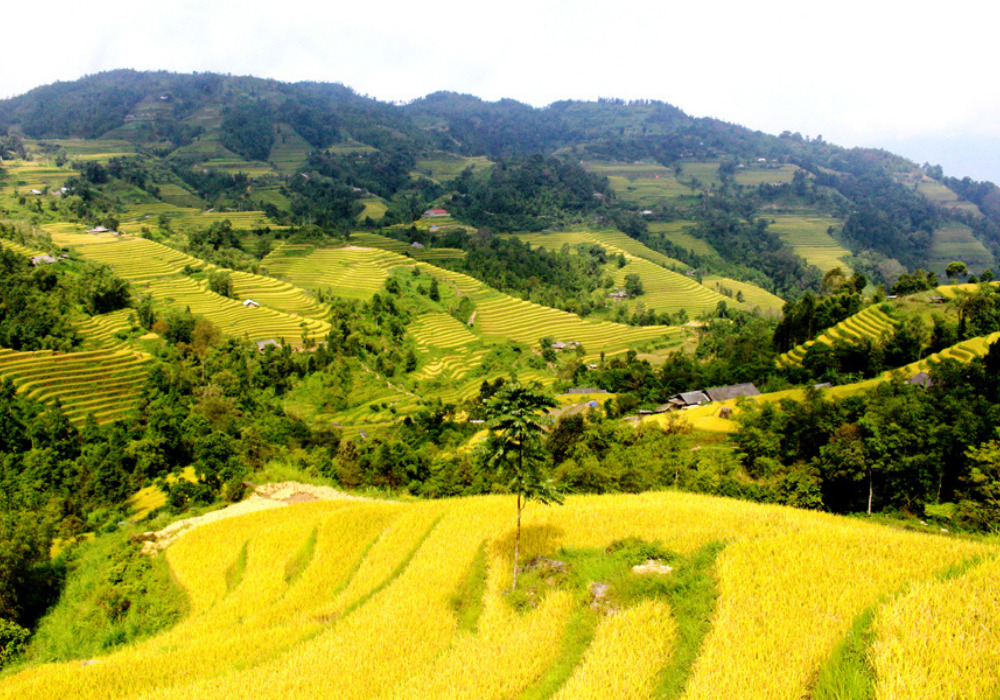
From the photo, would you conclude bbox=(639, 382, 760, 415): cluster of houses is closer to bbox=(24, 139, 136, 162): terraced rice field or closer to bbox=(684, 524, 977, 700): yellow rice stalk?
bbox=(684, 524, 977, 700): yellow rice stalk

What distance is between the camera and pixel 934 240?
127 meters

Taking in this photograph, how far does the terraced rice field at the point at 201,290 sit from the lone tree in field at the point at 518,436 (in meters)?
40.2

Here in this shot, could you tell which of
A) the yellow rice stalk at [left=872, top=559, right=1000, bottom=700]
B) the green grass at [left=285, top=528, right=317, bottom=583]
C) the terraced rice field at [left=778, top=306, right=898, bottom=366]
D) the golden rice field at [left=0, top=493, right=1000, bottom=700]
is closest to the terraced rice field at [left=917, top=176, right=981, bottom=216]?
the terraced rice field at [left=778, top=306, right=898, bottom=366]

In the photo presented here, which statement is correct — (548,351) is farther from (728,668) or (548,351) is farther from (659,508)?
(728,668)

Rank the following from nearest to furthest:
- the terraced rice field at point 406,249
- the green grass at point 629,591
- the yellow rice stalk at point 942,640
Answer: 1. the yellow rice stalk at point 942,640
2. the green grass at point 629,591
3. the terraced rice field at point 406,249

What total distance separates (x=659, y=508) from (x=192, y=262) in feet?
200

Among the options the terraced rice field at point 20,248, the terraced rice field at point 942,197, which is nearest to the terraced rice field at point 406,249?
the terraced rice field at point 20,248

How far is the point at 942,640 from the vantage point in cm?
662

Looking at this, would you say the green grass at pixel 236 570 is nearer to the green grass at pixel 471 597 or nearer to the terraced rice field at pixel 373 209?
the green grass at pixel 471 597

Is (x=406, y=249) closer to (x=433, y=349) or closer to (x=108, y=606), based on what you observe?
(x=433, y=349)

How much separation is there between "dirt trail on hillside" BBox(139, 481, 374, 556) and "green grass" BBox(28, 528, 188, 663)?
0.77m

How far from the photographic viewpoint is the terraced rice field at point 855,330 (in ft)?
135

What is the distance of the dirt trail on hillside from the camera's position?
19297 millimetres

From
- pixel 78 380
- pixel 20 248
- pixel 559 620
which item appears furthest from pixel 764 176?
pixel 559 620
